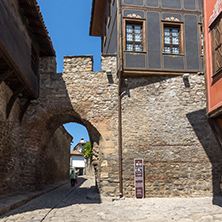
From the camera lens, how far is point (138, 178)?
988 centimetres

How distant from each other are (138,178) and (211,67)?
14.9 feet

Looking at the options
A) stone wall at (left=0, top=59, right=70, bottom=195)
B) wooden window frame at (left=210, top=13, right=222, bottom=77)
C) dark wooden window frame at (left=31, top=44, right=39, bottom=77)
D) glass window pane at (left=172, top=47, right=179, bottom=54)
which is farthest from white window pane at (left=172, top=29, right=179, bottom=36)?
stone wall at (left=0, top=59, right=70, bottom=195)

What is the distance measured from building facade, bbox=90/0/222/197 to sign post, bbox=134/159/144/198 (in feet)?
0.70

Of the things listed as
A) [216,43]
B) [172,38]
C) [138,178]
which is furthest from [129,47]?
[138,178]

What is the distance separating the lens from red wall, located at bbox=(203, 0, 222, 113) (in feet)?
23.4

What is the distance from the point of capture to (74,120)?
44.2 ft

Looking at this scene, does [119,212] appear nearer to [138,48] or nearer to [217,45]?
[217,45]

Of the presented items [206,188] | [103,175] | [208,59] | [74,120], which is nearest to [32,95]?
[74,120]

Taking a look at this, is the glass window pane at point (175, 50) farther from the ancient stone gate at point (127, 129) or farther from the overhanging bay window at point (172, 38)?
the ancient stone gate at point (127, 129)

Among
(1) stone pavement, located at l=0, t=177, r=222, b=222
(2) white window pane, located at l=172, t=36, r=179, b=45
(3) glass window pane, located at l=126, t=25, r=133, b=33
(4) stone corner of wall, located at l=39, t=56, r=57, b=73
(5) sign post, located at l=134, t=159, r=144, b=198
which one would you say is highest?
(3) glass window pane, located at l=126, t=25, r=133, b=33

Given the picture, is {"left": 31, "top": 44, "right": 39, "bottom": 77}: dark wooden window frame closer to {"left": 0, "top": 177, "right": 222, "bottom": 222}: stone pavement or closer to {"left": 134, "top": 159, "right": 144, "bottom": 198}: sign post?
{"left": 0, "top": 177, "right": 222, "bottom": 222}: stone pavement

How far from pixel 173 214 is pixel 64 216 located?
8.55ft

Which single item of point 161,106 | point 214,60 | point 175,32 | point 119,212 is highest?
point 175,32

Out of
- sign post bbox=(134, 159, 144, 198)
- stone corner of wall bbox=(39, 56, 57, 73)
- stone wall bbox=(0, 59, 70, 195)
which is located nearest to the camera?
stone wall bbox=(0, 59, 70, 195)
